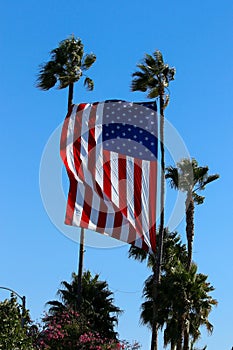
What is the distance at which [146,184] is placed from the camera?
33344 millimetres

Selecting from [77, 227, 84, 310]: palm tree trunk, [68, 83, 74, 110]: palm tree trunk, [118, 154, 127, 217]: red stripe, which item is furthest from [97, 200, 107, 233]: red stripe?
[68, 83, 74, 110]: palm tree trunk

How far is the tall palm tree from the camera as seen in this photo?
146 feet

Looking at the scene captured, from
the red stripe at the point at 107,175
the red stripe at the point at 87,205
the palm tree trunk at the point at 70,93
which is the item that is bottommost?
the red stripe at the point at 87,205

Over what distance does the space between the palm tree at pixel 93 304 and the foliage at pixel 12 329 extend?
447 inches

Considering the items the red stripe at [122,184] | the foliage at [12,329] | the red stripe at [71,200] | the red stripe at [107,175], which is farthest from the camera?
the red stripe at [107,175]

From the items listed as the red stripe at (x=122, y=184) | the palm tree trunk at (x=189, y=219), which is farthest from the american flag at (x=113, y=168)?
the palm tree trunk at (x=189, y=219)

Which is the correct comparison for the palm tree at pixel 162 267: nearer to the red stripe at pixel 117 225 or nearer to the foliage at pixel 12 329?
the red stripe at pixel 117 225

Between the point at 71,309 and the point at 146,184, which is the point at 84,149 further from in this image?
the point at 71,309

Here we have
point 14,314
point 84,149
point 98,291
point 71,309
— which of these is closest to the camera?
point 14,314

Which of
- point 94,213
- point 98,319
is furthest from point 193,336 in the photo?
point 94,213

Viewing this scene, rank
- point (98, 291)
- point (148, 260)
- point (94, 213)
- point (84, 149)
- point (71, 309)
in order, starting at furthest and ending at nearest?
point (148, 260) → point (98, 291) → point (71, 309) → point (84, 149) → point (94, 213)

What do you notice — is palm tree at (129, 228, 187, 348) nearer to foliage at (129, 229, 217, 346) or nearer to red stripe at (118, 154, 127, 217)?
foliage at (129, 229, 217, 346)

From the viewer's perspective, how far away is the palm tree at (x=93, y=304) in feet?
127

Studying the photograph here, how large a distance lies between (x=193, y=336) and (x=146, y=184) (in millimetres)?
8865
